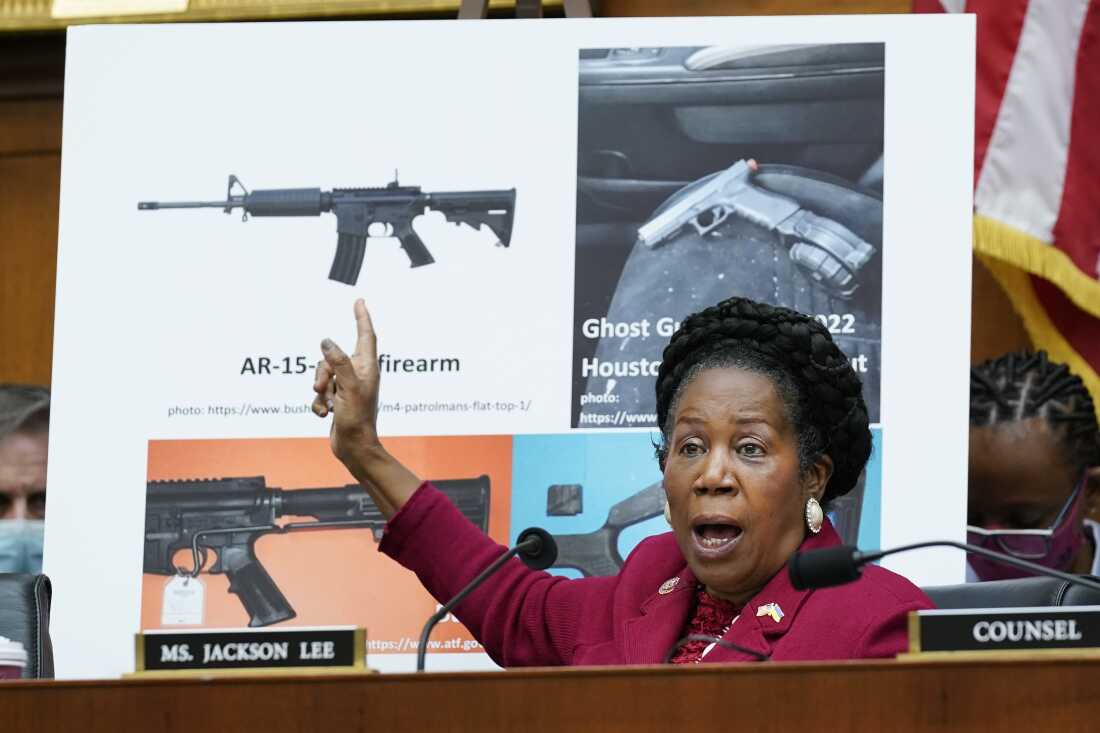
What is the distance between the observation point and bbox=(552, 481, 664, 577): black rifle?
11.5 ft

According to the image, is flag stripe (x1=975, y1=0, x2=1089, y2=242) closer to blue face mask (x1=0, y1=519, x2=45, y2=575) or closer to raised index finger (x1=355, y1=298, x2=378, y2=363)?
raised index finger (x1=355, y1=298, x2=378, y2=363)

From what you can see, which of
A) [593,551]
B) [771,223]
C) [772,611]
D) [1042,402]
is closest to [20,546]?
[593,551]

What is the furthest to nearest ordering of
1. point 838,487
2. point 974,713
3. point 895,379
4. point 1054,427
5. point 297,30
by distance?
point 1054,427, point 297,30, point 895,379, point 838,487, point 974,713

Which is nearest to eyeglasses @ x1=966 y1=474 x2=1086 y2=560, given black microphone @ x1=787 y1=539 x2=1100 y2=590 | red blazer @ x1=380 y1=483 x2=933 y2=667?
red blazer @ x1=380 y1=483 x2=933 y2=667

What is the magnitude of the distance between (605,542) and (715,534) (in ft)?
2.47

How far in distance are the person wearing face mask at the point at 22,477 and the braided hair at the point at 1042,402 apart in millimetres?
2084

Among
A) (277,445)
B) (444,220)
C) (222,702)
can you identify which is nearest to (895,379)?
(444,220)

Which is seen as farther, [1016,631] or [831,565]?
[831,565]

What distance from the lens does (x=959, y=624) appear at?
196 cm

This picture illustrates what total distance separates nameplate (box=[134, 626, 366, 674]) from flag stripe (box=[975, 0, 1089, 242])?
8.63 feet

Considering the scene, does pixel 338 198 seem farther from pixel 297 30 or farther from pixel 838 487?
pixel 838 487

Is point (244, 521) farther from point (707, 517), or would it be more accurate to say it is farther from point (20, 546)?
point (707, 517)

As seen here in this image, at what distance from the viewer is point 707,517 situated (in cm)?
277

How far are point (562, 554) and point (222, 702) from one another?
5.23 feet
